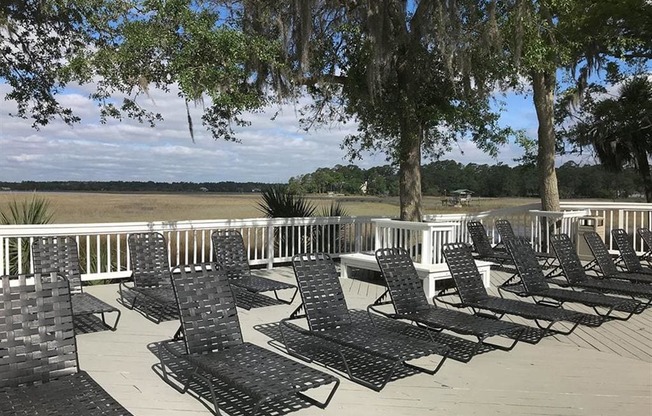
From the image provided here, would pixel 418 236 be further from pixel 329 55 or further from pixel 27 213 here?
pixel 27 213

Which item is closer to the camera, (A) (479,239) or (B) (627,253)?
(B) (627,253)

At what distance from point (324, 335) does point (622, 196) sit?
21161mm

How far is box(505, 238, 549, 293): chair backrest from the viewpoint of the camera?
6078 mm

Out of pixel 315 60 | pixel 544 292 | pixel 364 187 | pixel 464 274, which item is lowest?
pixel 544 292

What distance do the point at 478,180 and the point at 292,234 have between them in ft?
26.9

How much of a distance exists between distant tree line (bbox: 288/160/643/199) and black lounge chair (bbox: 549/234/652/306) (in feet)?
12.1

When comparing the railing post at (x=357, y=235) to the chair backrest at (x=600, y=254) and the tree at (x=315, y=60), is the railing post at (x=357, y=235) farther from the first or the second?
the chair backrest at (x=600, y=254)

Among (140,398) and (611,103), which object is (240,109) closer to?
(140,398)

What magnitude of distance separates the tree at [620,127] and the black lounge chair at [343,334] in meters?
12.0

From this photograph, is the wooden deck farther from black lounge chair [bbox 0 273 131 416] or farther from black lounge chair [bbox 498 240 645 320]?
black lounge chair [bbox 0 273 131 416]

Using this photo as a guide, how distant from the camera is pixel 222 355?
3.54 m

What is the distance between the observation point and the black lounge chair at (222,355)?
9.94 feet

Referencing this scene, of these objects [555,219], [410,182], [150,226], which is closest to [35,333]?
[150,226]

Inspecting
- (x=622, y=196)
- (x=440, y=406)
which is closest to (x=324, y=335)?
(x=440, y=406)
